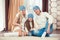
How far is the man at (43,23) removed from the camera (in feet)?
5.89

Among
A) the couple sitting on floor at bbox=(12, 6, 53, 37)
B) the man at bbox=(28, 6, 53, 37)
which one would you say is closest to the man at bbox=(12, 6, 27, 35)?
the couple sitting on floor at bbox=(12, 6, 53, 37)

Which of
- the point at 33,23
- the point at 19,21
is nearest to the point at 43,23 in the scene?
the point at 33,23

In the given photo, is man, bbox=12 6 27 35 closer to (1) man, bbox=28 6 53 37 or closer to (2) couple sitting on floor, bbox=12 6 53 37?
(2) couple sitting on floor, bbox=12 6 53 37

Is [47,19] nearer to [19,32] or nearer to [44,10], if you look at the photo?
[44,10]

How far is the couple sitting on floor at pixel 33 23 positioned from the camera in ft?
5.90

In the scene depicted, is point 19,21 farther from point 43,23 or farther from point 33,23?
point 43,23

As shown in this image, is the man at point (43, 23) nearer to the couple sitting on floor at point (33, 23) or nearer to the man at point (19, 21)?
the couple sitting on floor at point (33, 23)

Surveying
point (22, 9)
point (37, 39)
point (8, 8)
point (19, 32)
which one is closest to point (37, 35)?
point (37, 39)

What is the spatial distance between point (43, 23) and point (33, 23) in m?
0.12

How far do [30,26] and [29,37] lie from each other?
5.4 inches

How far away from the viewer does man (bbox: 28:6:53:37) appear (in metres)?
1.79

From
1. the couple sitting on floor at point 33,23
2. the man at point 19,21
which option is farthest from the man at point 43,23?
the man at point 19,21

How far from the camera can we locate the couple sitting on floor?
5.90 ft

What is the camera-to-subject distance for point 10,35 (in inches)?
71.6
